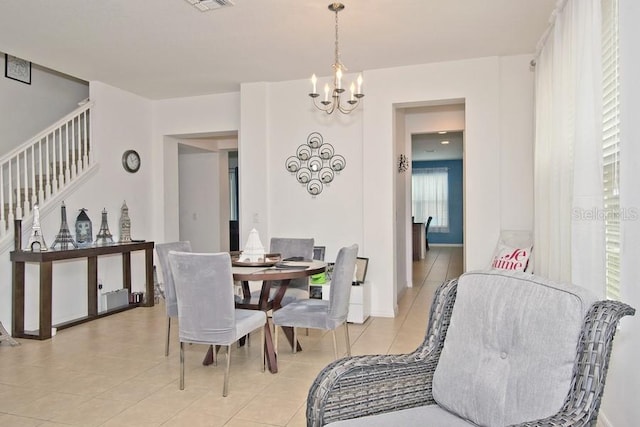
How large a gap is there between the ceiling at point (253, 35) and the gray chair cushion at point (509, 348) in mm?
2549

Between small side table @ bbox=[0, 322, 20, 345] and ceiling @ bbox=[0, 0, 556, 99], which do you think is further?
small side table @ bbox=[0, 322, 20, 345]

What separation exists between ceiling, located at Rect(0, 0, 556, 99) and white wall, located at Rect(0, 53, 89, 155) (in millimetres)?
829

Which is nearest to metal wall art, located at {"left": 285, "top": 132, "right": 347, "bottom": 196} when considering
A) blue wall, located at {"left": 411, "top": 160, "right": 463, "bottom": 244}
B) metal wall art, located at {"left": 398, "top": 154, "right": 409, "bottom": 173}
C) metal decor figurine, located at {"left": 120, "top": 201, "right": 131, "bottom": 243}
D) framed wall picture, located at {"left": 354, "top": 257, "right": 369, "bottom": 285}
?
framed wall picture, located at {"left": 354, "top": 257, "right": 369, "bottom": 285}

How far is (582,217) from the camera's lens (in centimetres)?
233

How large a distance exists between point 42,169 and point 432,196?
10726mm

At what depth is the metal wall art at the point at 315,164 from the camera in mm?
5215

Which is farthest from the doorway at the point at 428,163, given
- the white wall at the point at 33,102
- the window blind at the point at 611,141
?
the white wall at the point at 33,102

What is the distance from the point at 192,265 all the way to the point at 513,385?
204 cm

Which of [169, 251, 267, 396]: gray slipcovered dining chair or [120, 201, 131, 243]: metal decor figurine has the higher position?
[120, 201, 131, 243]: metal decor figurine

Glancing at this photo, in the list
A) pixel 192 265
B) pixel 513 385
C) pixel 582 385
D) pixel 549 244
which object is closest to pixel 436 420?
pixel 513 385

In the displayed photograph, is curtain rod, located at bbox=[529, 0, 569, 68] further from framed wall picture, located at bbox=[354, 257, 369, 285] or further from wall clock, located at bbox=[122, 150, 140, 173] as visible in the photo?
wall clock, located at bbox=[122, 150, 140, 173]

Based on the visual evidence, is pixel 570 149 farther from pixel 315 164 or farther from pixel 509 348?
pixel 315 164

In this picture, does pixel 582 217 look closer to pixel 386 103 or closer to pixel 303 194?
pixel 386 103

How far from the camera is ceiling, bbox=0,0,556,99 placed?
3.37 meters
